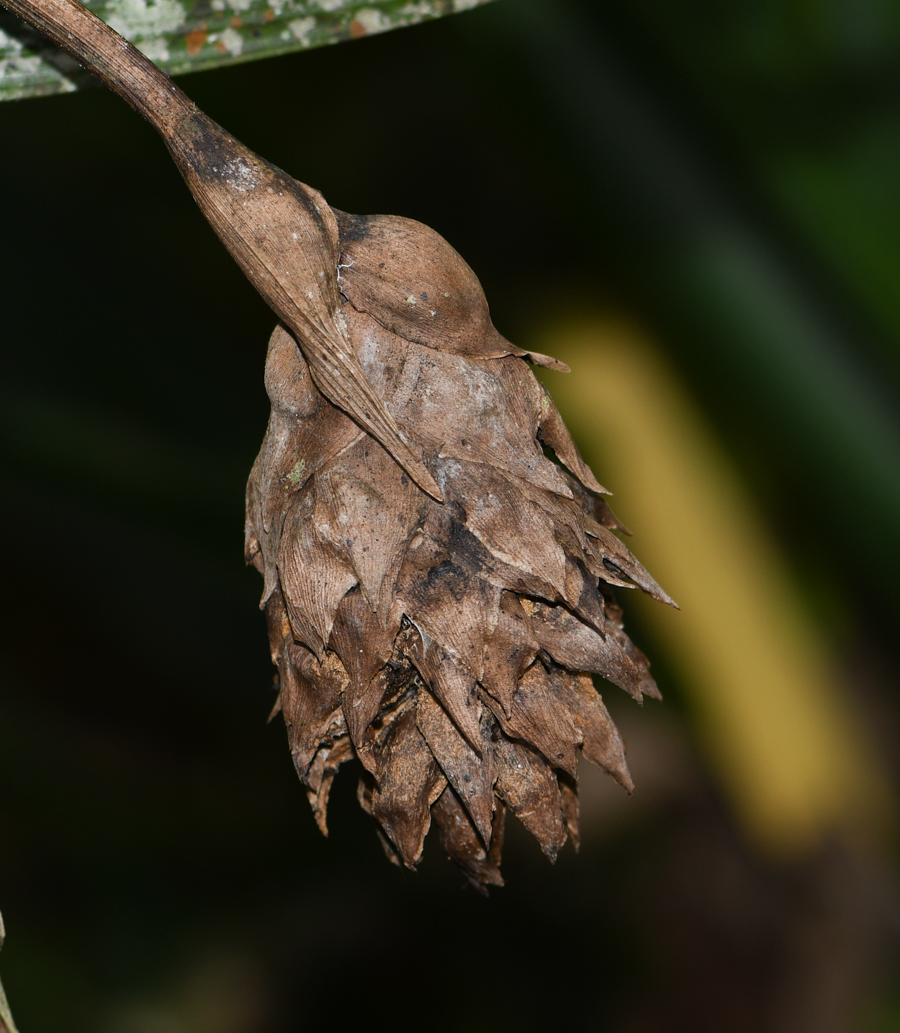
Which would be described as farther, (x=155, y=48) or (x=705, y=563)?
(x=705, y=563)

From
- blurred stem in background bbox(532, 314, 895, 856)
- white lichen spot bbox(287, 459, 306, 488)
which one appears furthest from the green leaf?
blurred stem in background bbox(532, 314, 895, 856)

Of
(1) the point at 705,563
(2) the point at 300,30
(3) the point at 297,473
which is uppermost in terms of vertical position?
(2) the point at 300,30

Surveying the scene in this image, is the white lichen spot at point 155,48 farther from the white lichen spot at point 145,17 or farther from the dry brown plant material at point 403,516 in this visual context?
the dry brown plant material at point 403,516

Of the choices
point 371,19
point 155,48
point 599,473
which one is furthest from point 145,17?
point 599,473

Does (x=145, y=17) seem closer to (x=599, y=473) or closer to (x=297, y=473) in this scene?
(x=297, y=473)

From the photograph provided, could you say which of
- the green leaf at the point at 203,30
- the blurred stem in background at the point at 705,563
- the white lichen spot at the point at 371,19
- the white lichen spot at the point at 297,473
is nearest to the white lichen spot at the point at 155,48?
the green leaf at the point at 203,30

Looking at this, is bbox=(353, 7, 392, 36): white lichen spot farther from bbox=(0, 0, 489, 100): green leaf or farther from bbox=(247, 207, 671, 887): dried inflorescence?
bbox=(247, 207, 671, 887): dried inflorescence

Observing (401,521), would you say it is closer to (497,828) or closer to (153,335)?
(497,828)
